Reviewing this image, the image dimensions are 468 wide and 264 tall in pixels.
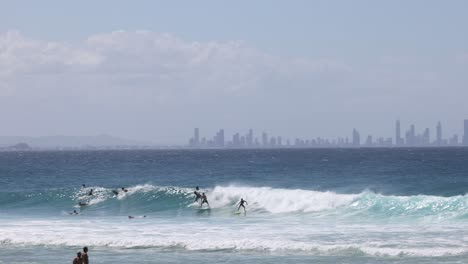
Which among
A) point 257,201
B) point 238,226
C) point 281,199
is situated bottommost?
point 238,226

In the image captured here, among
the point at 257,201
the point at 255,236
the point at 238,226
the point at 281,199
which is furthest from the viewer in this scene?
the point at 257,201

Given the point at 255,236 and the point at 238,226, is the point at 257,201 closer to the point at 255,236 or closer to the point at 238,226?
the point at 238,226

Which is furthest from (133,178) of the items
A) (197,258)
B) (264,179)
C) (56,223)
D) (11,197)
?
(197,258)

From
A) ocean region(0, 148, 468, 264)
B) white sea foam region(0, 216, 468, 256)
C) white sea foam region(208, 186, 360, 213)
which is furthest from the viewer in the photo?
white sea foam region(208, 186, 360, 213)

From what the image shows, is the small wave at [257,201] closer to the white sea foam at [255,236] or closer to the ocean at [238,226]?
the ocean at [238,226]

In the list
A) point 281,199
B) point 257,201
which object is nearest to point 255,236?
point 281,199

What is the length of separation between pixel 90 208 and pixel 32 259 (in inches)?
1002

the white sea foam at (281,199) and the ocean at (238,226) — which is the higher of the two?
the white sea foam at (281,199)

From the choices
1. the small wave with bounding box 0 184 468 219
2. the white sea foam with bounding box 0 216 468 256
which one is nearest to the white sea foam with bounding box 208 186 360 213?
the small wave with bounding box 0 184 468 219

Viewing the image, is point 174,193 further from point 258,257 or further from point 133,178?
point 133,178

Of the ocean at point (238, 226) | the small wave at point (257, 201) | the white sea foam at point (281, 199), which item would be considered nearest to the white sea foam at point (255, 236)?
the ocean at point (238, 226)

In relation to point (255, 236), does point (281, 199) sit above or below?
above

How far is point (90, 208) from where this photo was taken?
56.6 meters

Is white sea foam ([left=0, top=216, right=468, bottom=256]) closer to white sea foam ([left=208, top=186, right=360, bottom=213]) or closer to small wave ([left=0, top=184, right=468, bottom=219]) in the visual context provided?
small wave ([left=0, top=184, right=468, bottom=219])
